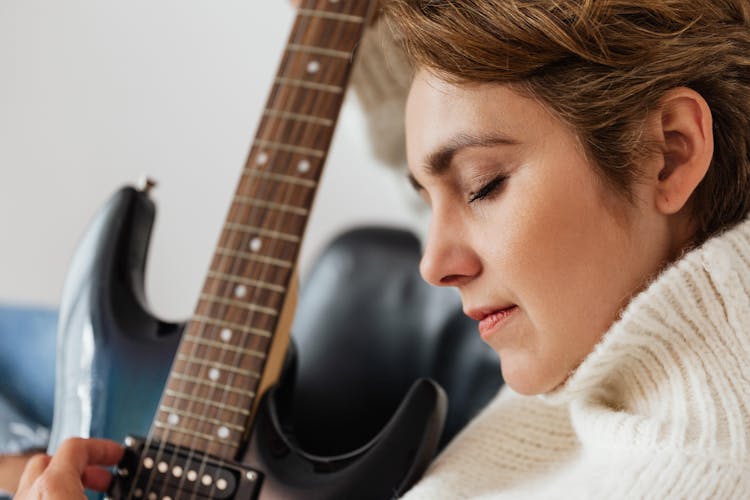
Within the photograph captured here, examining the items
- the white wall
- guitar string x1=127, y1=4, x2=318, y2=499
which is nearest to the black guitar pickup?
guitar string x1=127, y1=4, x2=318, y2=499

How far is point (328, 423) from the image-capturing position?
107 cm

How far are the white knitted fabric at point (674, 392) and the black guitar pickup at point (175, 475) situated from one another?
23cm

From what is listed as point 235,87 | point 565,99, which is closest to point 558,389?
point 565,99

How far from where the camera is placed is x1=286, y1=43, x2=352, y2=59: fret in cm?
92

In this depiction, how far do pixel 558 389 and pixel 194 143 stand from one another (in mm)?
1146

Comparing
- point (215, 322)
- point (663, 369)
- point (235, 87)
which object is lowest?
point (215, 322)

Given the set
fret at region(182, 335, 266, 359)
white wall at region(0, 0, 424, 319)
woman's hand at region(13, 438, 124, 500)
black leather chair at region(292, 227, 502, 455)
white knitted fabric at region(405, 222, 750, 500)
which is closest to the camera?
white knitted fabric at region(405, 222, 750, 500)

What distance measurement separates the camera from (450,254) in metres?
0.73

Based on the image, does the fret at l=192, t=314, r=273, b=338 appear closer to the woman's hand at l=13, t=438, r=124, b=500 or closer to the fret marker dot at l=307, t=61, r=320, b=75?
the woman's hand at l=13, t=438, r=124, b=500

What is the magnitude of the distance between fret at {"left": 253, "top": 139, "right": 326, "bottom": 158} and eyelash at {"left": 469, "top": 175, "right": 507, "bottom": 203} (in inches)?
9.3

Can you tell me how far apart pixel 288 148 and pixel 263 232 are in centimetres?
9

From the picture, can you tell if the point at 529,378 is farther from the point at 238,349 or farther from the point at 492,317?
the point at 238,349

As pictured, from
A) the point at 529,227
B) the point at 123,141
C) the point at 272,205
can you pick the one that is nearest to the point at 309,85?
the point at 272,205

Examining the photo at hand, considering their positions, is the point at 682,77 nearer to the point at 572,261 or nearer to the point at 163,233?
the point at 572,261
